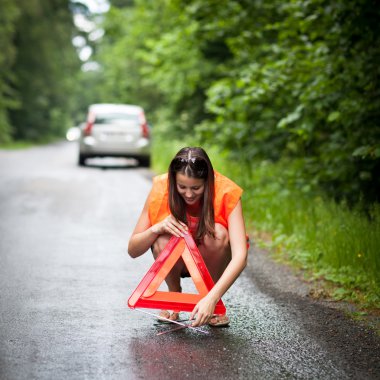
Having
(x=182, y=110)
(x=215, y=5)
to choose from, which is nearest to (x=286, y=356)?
(x=215, y=5)

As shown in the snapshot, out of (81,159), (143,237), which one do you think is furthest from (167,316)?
(81,159)

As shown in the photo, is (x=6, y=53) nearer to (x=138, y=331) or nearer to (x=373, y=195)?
(x=373, y=195)

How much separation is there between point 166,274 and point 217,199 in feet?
1.96

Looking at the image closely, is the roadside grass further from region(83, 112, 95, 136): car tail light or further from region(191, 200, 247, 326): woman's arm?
region(83, 112, 95, 136): car tail light

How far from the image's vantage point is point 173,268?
4.91m

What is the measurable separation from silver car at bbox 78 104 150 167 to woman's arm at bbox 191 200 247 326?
15616 millimetres

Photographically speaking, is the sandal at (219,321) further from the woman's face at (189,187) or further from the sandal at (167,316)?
the woman's face at (189,187)

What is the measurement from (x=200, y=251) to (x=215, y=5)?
22.9 ft

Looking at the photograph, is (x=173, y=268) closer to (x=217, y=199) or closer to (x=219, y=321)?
(x=219, y=321)

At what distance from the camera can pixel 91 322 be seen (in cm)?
491

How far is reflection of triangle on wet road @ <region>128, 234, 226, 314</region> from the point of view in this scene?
4.52 metres

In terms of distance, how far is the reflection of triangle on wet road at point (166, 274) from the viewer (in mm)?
4523

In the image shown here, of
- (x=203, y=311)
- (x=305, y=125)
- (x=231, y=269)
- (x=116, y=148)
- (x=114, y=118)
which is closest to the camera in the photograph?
(x=203, y=311)

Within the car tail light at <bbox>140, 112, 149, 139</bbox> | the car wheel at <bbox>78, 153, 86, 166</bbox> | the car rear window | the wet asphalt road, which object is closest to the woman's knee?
the wet asphalt road
